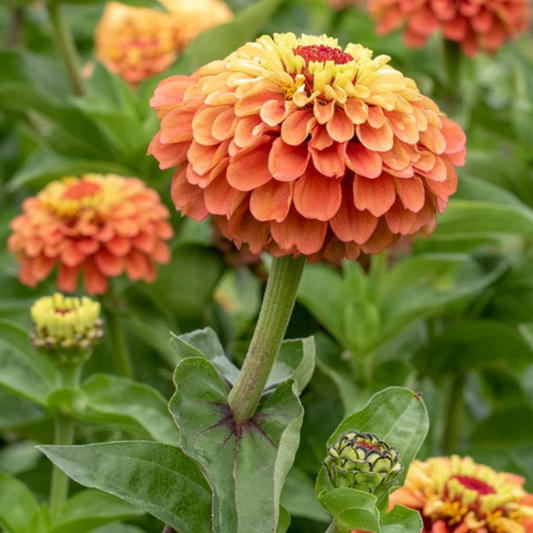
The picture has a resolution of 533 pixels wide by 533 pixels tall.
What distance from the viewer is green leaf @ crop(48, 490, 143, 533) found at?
0.75m

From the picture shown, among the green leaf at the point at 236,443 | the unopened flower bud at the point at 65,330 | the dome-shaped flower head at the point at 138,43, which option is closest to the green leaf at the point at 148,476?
the green leaf at the point at 236,443

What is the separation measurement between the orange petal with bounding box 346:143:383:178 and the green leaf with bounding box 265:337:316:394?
5.7 inches

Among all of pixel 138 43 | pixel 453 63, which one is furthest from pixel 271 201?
pixel 138 43

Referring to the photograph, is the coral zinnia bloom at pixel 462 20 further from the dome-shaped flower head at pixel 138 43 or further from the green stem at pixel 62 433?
the green stem at pixel 62 433

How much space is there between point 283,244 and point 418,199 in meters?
0.07

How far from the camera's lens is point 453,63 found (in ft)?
4.37

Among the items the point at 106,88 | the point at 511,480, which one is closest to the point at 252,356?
the point at 511,480

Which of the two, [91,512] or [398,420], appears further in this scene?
[91,512]

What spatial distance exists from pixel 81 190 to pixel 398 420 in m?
0.51

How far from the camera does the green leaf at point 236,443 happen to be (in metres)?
0.56

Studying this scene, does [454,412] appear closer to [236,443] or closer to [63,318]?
[63,318]

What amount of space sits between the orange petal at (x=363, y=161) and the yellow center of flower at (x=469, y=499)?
250 mm

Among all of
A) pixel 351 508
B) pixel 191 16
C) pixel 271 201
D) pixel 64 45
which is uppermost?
pixel 191 16

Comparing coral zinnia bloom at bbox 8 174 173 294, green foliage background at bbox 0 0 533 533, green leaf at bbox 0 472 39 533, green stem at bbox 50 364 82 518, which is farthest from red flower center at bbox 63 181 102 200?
green leaf at bbox 0 472 39 533
